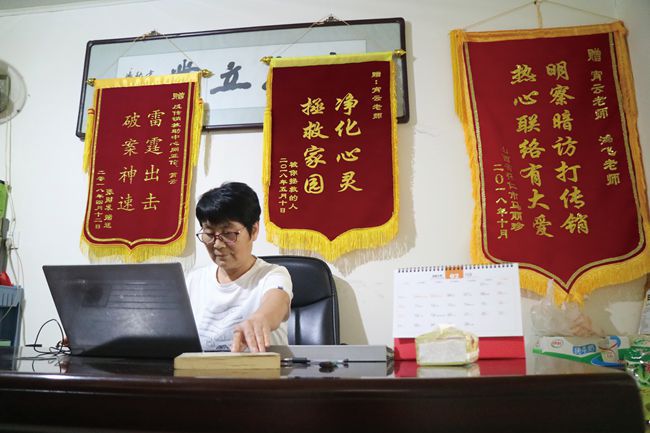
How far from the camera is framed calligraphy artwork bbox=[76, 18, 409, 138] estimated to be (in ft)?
8.05

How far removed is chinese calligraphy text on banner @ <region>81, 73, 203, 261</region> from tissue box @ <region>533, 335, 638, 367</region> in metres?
1.56

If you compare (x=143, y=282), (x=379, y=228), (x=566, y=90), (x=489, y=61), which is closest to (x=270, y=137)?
(x=379, y=228)

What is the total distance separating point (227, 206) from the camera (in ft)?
5.03

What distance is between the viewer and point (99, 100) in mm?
2576

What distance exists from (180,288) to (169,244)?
1453mm

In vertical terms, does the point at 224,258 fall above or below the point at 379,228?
below

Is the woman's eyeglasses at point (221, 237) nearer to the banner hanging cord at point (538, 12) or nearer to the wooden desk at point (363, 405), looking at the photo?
the wooden desk at point (363, 405)

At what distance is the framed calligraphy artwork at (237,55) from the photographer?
2453mm

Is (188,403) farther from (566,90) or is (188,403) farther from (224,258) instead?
(566,90)

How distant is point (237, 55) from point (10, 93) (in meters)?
1.25

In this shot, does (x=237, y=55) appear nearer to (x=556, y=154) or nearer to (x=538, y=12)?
(x=538, y=12)

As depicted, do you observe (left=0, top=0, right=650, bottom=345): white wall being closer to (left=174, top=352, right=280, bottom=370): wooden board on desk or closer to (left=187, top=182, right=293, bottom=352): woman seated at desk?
(left=187, top=182, right=293, bottom=352): woman seated at desk

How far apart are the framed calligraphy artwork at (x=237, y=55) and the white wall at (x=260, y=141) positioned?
0.06 meters

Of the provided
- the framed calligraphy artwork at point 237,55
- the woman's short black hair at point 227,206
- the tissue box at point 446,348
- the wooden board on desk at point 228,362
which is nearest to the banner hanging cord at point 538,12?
the framed calligraphy artwork at point 237,55
